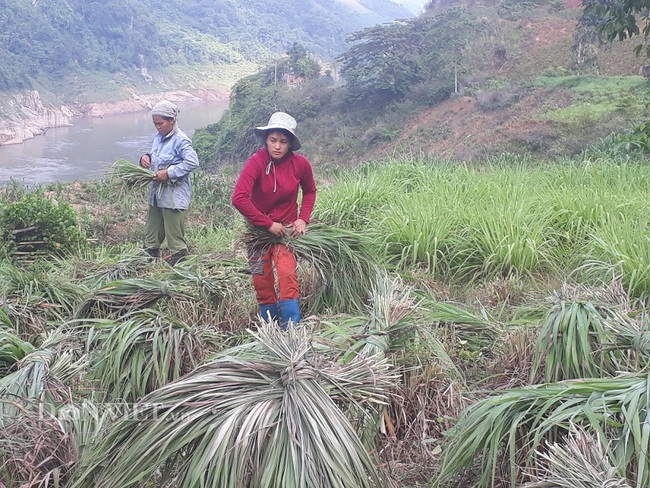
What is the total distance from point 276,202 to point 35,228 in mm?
3507

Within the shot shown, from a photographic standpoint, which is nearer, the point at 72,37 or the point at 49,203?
the point at 49,203

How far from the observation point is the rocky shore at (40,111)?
43.0 meters

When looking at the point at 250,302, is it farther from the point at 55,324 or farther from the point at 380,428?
the point at 380,428

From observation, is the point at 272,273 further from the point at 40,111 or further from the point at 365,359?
the point at 40,111

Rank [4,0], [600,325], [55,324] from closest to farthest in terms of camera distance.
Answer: [600,325] < [55,324] < [4,0]

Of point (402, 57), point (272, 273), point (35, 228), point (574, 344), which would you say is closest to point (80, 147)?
point (402, 57)

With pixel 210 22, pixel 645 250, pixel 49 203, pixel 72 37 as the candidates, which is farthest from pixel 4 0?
pixel 645 250

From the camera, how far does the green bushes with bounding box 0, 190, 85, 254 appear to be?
621 cm

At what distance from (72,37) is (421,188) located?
63.0m

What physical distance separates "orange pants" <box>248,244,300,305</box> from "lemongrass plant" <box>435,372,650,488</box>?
1.58 m

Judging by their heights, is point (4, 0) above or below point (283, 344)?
above

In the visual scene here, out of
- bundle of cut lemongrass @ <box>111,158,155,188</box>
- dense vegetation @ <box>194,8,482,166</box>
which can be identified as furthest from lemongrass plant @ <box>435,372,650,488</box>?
dense vegetation @ <box>194,8,482,166</box>

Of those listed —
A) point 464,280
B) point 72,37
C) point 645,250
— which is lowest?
point 464,280

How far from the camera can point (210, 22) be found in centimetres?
9425
